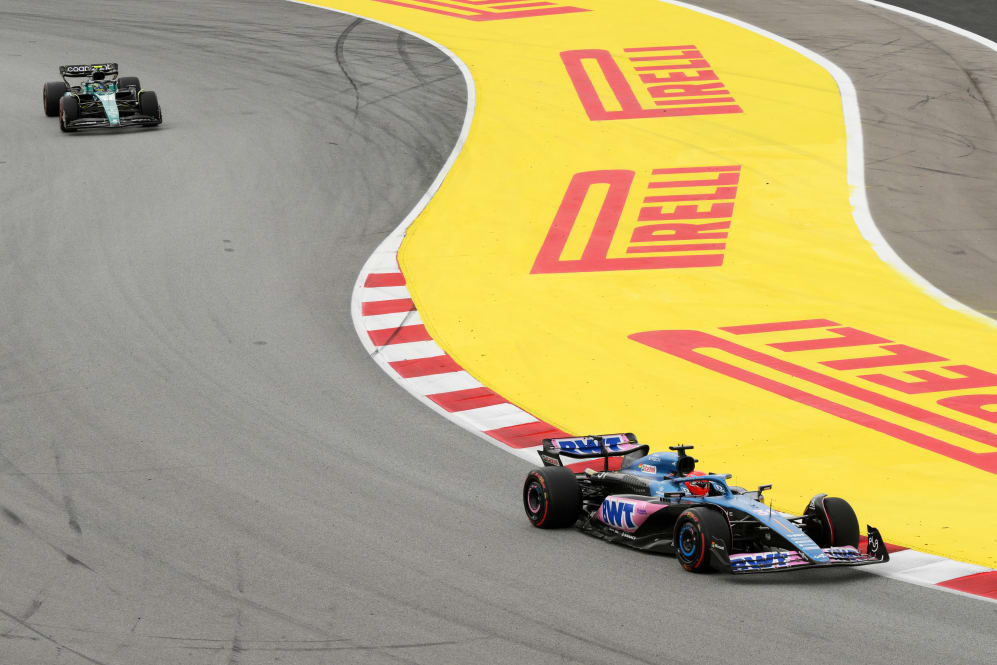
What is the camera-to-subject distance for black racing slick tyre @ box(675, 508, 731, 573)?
26.4 ft

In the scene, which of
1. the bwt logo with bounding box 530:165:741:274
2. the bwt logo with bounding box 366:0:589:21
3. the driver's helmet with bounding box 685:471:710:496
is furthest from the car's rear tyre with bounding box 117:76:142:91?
the driver's helmet with bounding box 685:471:710:496

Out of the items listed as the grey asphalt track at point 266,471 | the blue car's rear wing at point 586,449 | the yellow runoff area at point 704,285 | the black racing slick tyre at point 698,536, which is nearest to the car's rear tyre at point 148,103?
the grey asphalt track at point 266,471

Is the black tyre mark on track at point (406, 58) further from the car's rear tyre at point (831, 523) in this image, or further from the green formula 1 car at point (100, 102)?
the car's rear tyre at point (831, 523)

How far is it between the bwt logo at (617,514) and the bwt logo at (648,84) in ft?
42.0

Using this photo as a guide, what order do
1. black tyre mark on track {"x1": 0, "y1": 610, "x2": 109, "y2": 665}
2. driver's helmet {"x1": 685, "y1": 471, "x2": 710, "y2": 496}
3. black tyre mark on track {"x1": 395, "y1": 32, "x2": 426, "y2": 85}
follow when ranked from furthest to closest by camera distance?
black tyre mark on track {"x1": 395, "y1": 32, "x2": 426, "y2": 85}, driver's helmet {"x1": 685, "y1": 471, "x2": 710, "y2": 496}, black tyre mark on track {"x1": 0, "y1": 610, "x2": 109, "y2": 665}

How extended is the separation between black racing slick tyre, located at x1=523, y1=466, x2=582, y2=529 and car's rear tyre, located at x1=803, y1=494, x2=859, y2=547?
1607 mm

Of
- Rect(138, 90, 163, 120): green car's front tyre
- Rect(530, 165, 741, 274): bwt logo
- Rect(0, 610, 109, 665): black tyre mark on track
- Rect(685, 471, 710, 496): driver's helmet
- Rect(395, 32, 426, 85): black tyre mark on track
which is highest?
Rect(685, 471, 710, 496): driver's helmet

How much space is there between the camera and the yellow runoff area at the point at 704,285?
35.5 feet

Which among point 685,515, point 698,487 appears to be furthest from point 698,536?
point 698,487

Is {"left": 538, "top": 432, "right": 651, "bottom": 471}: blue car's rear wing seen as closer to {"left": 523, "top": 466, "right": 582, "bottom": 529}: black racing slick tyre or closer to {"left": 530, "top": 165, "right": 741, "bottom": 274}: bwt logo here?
{"left": 523, "top": 466, "right": 582, "bottom": 529}: black racing slick tyre

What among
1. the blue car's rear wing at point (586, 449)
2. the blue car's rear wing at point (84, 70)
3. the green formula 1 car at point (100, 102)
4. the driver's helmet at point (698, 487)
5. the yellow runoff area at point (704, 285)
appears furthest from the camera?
the blue car's rear wing at point (84, 70)

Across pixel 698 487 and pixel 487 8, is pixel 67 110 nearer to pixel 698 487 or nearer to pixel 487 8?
pixel 487 8

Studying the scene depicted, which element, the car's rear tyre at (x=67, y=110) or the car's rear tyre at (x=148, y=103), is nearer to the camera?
the car's rear tyre at (x=67, y=110)

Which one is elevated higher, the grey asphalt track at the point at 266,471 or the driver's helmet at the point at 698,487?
the driver's helmet at the point at 698,487
